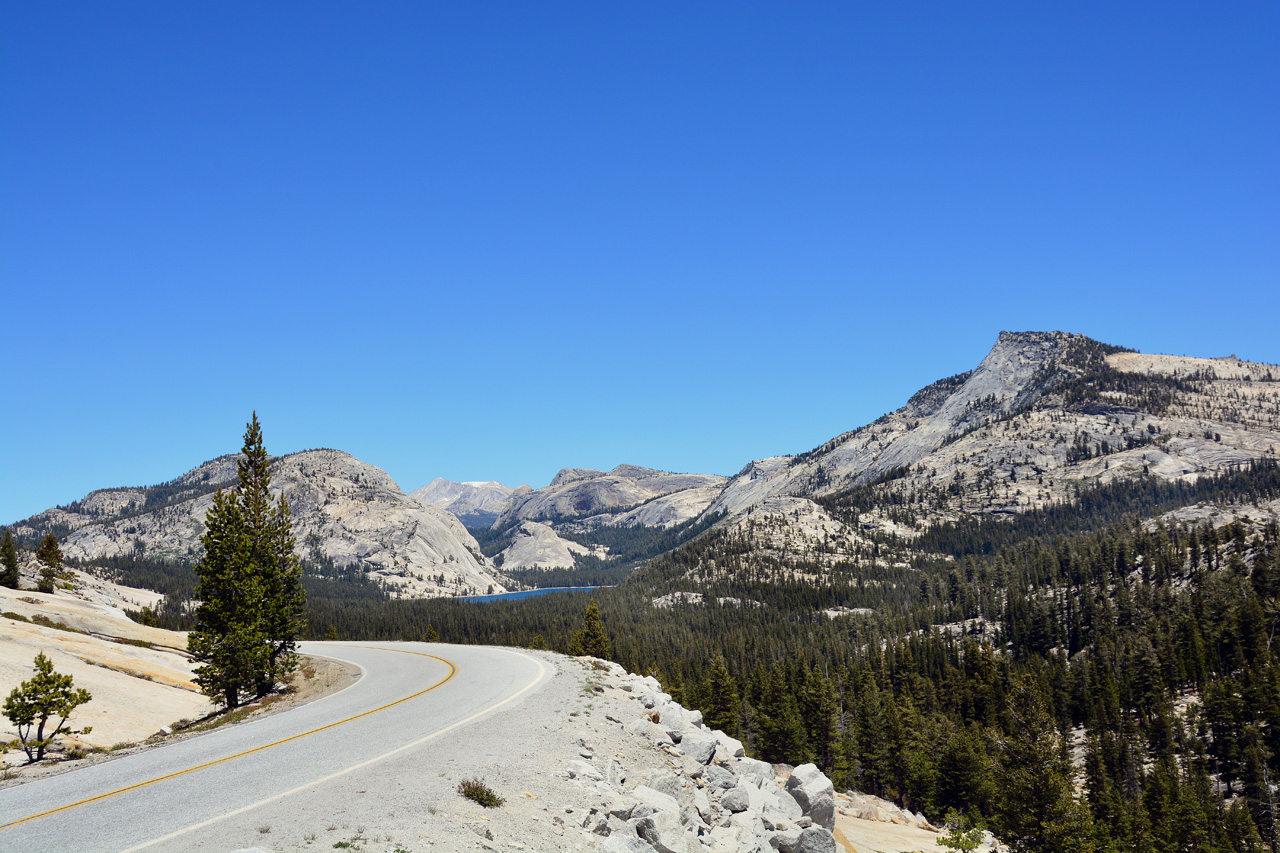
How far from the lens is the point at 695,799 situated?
19.7m

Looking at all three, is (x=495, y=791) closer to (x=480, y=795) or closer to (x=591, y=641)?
(x=480, y=795)

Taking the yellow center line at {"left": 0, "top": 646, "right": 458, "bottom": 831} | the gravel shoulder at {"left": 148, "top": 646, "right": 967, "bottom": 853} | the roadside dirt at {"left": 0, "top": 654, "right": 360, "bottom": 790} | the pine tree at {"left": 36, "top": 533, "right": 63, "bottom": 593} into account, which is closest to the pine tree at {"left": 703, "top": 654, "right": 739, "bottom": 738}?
the roadside dirt at {"left": 0, "top": 654, "right": 360, "bottom": 790}

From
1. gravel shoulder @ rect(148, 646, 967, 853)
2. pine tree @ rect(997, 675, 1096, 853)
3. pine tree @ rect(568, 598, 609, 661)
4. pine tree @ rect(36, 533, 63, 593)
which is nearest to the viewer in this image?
gravel shoulder @ rect(148, 646, 967, 853)

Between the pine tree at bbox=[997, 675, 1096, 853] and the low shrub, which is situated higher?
the low shrub

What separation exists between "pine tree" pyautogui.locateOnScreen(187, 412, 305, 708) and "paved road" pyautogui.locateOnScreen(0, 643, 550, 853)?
7.64 m

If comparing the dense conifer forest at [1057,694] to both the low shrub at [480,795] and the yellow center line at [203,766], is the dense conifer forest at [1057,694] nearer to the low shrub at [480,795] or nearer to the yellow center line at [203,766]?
the yellow center line at [203,766]

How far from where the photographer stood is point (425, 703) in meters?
25.2

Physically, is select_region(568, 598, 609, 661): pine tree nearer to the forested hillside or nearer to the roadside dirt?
the forested hillside

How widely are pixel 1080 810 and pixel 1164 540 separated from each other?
6821 inches

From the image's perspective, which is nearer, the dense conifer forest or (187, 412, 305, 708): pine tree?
(187, 412, 305, 708): pine tree

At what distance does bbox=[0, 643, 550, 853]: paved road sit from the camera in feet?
38.8

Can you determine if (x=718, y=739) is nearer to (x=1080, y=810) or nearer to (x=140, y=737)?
(x=140, y=737)

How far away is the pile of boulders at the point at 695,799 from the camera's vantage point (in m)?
16.2

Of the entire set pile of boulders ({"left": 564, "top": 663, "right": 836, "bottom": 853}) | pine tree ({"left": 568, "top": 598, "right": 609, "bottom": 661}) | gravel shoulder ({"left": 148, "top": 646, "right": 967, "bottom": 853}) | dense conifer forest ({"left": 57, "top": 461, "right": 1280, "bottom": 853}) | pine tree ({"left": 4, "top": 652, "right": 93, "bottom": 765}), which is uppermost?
pine tree ({"left": 4, "top": 652, "right": 93, "bottom": 765})
